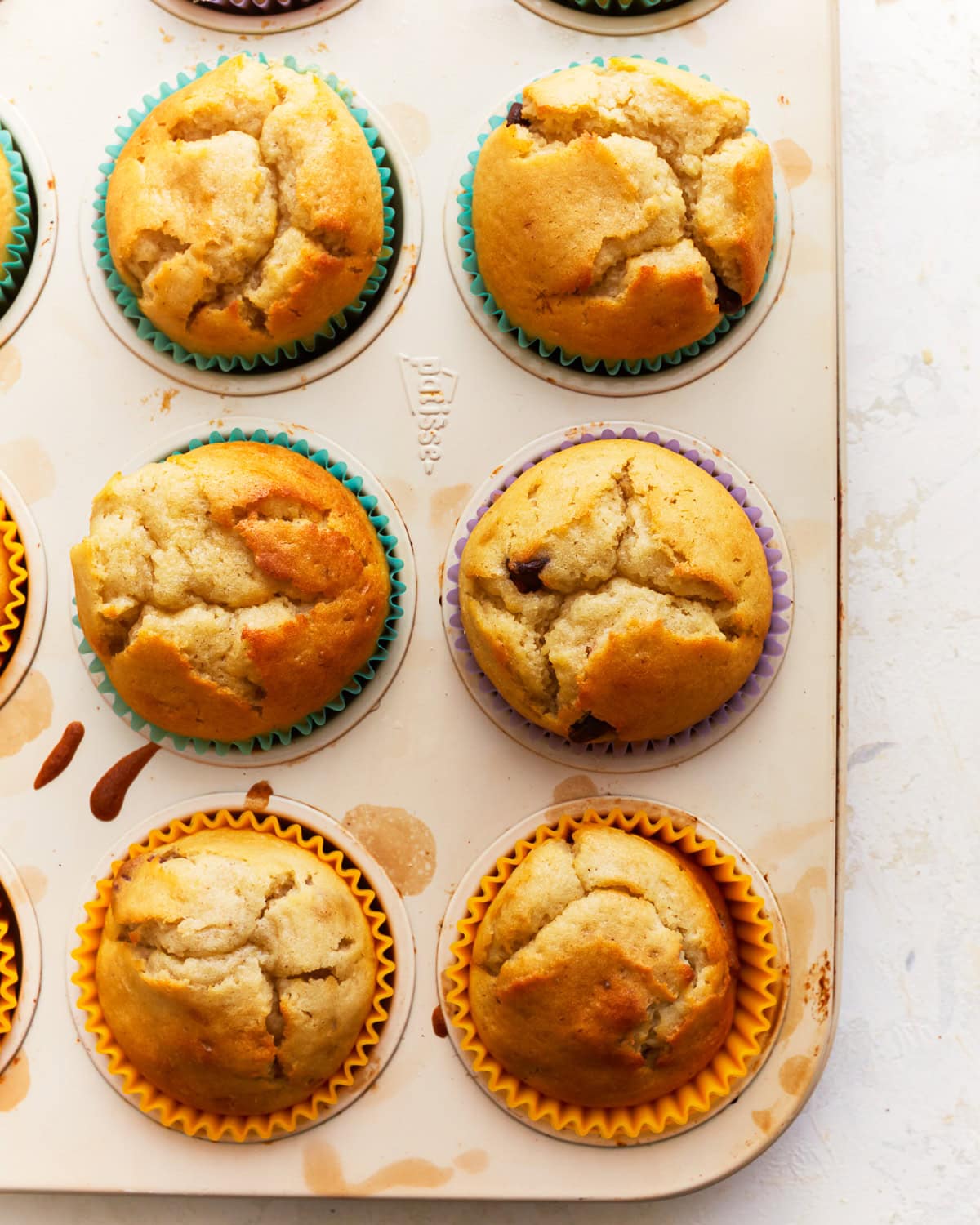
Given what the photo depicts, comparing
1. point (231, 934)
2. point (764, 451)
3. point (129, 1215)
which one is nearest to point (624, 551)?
point (764, 451)

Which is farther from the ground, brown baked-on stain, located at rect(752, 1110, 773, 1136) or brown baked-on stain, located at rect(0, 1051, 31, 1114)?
brown baked-on stain, located at rect(0, 1051, 31, 1114)

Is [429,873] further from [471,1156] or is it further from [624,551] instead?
[624,551]

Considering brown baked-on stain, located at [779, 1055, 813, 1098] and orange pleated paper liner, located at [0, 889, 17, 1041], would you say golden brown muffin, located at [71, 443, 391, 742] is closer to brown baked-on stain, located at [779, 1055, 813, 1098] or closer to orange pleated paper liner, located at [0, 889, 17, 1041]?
orange pleated paper liner, located at [0, 889, 17, 1041]

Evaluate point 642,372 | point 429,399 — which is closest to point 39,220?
point 429,399

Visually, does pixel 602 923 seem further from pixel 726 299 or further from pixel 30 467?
pixel 30 467

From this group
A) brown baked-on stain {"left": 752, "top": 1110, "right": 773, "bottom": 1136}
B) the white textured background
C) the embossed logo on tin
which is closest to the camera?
brown baked-on stain {"left": 752, "top": 1110, "right": 773, "bottom": 1136}

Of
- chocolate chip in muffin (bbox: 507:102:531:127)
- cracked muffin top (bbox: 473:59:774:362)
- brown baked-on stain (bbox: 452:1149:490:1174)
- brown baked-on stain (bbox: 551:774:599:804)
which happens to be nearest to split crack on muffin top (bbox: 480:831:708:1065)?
brown baked-on stain (bbox: 551:774:599:804)
